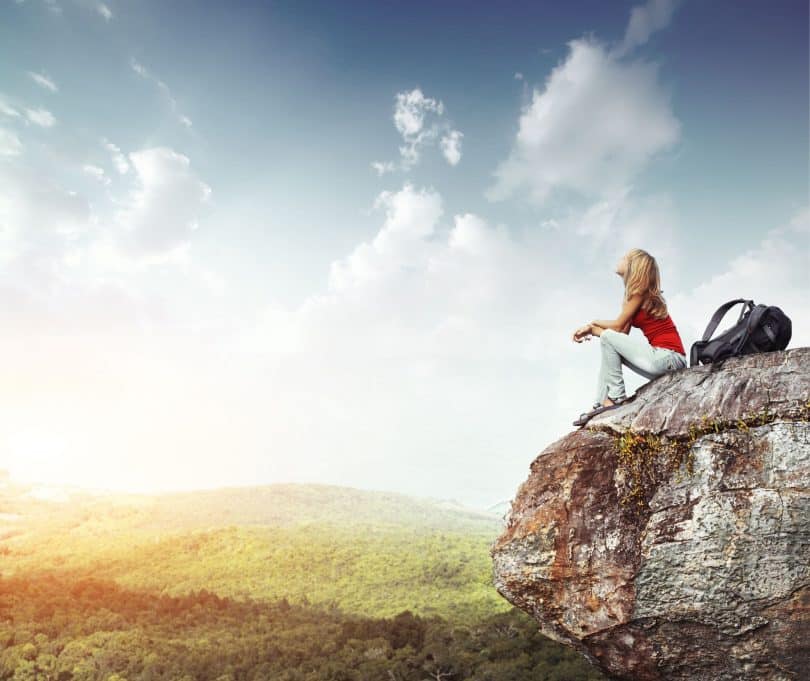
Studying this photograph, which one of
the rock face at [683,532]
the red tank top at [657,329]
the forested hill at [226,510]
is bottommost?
the forested hill at [226,510]

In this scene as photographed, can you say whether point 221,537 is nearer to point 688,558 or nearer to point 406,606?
point 406,606

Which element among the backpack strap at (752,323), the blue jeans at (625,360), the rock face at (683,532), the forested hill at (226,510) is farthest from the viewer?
the forested hill at (226,510)

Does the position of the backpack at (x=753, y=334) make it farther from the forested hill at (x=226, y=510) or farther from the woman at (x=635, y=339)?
the forested hill at (x=226, y=510)

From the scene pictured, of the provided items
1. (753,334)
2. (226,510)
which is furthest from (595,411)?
(226,510)

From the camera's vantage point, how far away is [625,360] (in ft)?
24.0

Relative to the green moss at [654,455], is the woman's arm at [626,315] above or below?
above

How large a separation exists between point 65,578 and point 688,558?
89.6 meters

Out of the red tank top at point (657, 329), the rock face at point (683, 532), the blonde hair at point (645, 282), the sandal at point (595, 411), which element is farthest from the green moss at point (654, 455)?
the blonde hair at point (645, 282)

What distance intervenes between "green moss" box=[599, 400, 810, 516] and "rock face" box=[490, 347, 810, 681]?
13mm

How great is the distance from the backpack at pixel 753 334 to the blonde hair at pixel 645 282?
0.92 metres

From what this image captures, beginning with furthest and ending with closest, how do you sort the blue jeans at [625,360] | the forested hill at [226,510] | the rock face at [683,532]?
1. the forested hill at [226,510]
2. the blue jeans at [625,360]
3. the rock face at [683,532]

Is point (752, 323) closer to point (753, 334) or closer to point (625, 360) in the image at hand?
point (753, 334)

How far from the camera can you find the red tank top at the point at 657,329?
729cm

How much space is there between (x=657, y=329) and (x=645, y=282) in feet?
2.57
